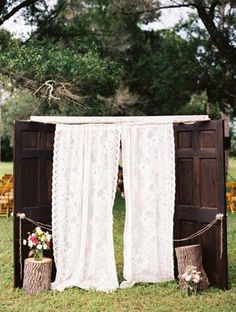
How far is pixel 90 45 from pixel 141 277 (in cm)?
857

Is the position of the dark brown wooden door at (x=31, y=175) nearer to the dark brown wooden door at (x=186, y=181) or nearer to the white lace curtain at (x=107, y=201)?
the dark brown wooden door at (x=186, y=181)

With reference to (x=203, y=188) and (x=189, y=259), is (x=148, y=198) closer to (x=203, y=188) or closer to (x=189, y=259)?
(x=203, y=188)

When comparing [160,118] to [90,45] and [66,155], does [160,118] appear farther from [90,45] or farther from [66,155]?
[90,45]

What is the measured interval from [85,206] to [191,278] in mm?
1543

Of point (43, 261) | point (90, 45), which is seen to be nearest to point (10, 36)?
point (90, 45)

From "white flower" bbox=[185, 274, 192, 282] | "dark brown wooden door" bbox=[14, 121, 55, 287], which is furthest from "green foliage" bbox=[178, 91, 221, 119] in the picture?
"white flower" bbox=[185, 274, 192, 282]

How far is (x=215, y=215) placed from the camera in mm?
6195

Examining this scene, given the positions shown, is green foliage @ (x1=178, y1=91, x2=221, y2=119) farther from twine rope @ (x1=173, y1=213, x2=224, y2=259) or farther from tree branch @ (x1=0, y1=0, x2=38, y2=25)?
twine rope @ (x1=173, y1=213, x2=224, y2=259)

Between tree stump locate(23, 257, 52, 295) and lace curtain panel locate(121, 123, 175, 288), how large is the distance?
98cm

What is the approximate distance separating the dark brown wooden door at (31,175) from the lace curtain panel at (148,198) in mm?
1010

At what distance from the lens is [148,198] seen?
6395 millimetres

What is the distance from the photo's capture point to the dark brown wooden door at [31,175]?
6.29 m

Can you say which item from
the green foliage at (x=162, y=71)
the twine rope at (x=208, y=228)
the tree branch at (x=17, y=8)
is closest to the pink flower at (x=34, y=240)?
the twine rope at (x=208, y=228)

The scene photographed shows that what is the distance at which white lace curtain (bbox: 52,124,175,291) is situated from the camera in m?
6.33
